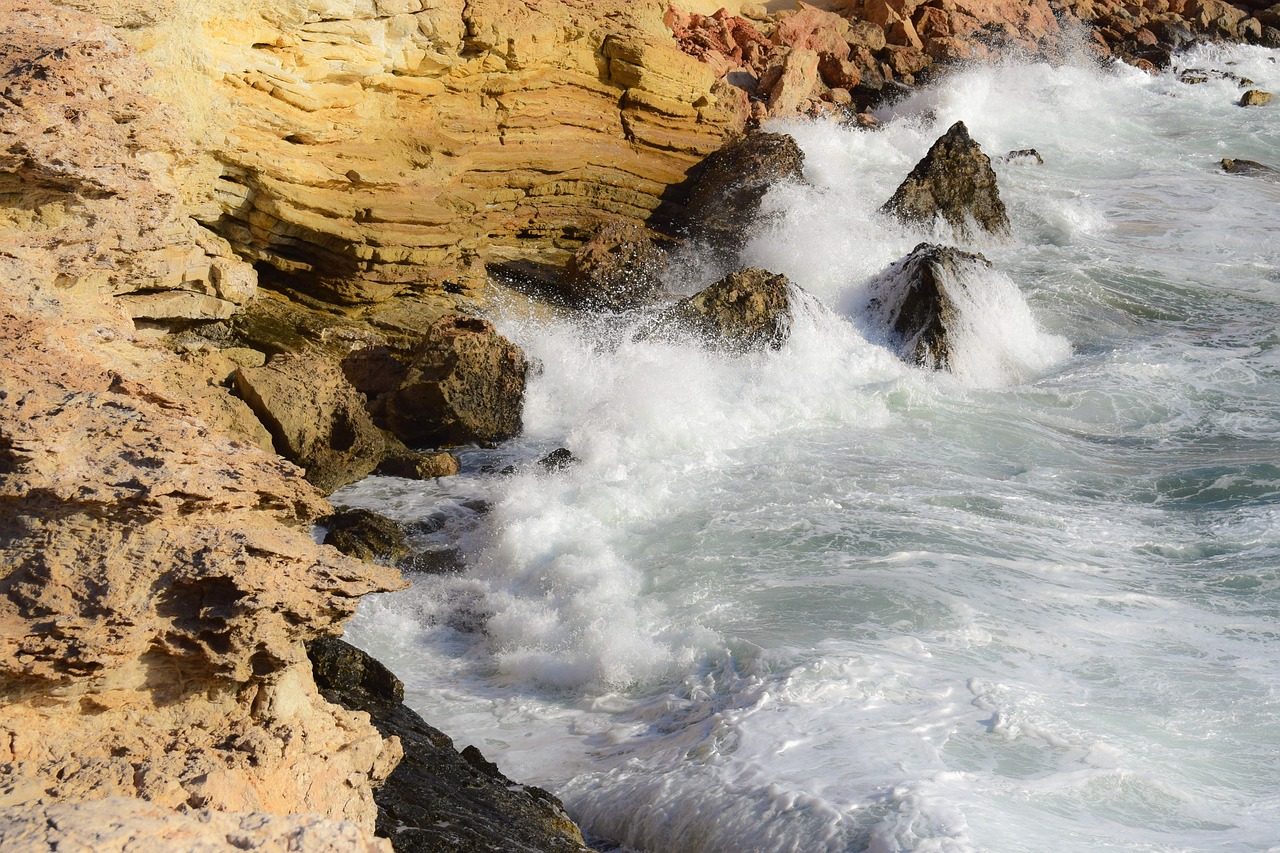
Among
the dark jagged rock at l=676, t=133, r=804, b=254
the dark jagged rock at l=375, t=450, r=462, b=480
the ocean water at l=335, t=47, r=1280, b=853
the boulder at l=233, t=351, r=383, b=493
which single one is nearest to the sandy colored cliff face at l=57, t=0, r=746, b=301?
the dark jagged rock at l=676, t=133, r=804, b=254

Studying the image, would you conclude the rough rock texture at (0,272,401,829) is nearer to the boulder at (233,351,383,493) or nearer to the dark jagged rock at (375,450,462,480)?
the boulder at (233,351,383,493)

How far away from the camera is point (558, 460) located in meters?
8.62

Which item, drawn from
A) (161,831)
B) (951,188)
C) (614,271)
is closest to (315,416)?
(614,271)

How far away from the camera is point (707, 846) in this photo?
450 centimetres

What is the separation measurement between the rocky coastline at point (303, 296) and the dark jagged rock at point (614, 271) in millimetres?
29

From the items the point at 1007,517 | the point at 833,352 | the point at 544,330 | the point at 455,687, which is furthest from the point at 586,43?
the point at 455,687

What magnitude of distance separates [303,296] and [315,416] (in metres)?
2.30

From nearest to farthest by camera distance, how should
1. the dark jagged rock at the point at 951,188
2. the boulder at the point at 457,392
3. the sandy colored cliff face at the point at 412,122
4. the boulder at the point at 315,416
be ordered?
the boulder at the point at 315,416 → the boulder at the point at 457,392 → the sandy colored cliff face at the point at 412,122 → the dark jagged rock at the point at 951,188

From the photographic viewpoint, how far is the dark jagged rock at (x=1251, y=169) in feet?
54.3

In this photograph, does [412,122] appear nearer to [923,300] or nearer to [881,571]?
[923,300]

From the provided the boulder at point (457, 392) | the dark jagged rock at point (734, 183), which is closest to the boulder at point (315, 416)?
the boulder at point (457, 392)

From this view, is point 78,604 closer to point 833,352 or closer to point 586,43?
point 833,352

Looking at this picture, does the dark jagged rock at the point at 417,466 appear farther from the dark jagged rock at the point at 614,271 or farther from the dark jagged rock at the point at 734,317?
the dark jagged rock at the point at 614,271

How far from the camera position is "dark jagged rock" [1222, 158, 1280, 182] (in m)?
16.6
